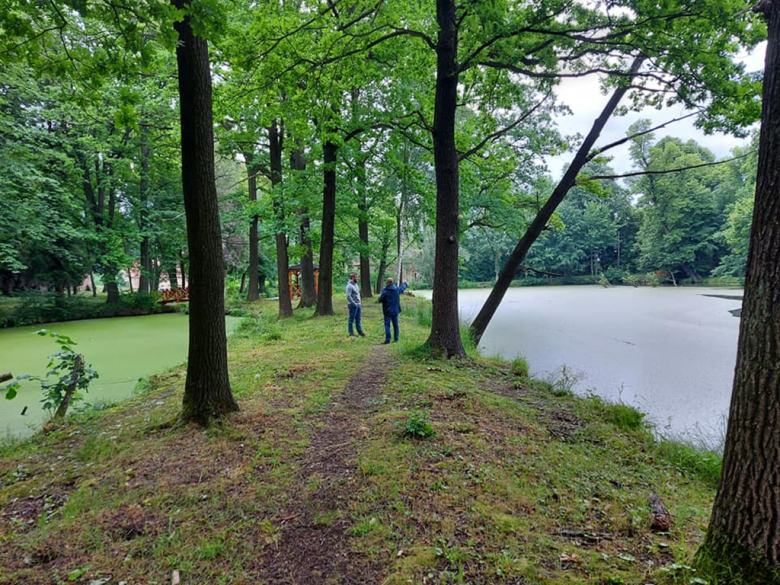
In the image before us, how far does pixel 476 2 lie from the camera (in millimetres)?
4551

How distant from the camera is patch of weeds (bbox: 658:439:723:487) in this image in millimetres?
3043

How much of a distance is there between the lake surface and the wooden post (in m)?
6.76

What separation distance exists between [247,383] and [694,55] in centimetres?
702

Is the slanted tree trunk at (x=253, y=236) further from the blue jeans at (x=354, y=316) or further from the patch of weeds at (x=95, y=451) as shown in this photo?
the patch of weeds at (x=95, y=451)

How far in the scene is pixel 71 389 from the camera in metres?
4.19

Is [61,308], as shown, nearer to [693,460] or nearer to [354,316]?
[354,316]

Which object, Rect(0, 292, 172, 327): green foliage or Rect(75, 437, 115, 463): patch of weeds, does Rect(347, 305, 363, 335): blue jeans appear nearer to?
Rect(75, 437, 115, 463): patch of weeds

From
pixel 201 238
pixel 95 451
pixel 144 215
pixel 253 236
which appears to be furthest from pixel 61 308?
pixel 201 238

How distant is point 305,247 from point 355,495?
9.97 m

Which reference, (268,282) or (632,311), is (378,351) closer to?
(632,311)

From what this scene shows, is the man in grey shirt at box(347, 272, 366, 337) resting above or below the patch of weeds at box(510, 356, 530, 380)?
above

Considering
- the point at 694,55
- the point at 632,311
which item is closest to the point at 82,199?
the point at 694,55

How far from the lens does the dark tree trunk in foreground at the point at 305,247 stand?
38.4ft

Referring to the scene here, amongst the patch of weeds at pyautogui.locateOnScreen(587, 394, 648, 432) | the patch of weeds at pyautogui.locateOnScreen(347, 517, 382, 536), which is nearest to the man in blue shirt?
the patch of weeds at pyautogui.locateOnScreen(587, 394, 648, 432)
